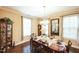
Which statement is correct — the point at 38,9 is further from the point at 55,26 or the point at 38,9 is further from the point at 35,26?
the point at 55,26

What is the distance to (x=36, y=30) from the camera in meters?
2.00

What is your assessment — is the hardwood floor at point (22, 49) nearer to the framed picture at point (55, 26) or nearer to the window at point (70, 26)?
the window at point (70, 26)

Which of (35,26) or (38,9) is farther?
(35,26)

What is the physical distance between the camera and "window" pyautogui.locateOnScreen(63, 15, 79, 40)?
1.85m

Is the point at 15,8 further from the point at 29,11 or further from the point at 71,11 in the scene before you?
the point at 71,11

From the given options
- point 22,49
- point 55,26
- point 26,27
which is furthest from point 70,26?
point 22,49

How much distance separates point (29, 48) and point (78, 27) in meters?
1.01

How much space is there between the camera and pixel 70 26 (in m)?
1.89

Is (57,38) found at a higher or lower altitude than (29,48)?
higher

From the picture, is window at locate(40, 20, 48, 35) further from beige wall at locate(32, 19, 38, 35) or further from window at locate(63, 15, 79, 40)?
window at locate(63, 15, 79, 40)

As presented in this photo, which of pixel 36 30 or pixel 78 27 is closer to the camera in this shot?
pixel 78 27

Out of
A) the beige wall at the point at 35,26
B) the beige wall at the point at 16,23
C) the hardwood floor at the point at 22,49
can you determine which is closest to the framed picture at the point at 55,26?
the beige wall at the point at 35,26

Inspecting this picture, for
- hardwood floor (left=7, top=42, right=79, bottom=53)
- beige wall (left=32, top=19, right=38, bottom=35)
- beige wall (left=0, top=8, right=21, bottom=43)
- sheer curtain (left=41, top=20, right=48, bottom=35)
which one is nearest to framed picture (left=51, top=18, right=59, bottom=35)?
sheer curtain (left=41, top=20, right=48, bottom=35)
